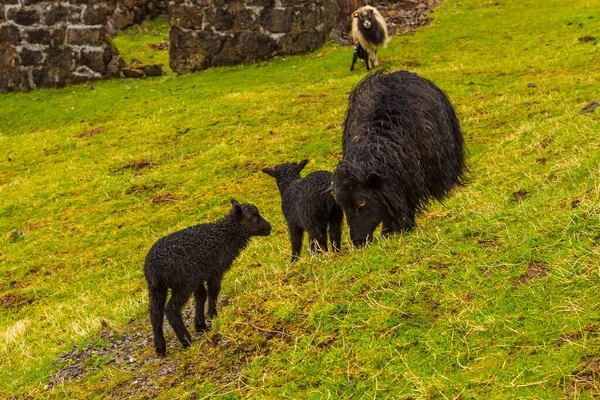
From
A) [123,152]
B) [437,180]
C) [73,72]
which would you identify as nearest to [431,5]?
[73,72]

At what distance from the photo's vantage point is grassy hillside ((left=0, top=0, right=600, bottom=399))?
512cm

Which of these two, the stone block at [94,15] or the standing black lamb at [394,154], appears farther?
the stone block at [94,15]

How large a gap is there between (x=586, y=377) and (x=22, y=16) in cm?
2976

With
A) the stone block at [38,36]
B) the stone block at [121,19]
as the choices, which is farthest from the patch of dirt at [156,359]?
the stone block at [121,19]

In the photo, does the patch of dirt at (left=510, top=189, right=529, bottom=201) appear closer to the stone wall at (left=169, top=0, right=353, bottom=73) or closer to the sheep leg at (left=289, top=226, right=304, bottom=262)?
the sheep leg at (left=289, top=226, right=304, bottom=262)

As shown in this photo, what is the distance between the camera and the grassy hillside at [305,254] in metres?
5.12

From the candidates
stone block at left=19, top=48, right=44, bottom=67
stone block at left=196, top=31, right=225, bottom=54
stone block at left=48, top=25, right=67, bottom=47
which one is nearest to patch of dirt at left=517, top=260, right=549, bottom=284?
stone block at left=196, top=31, right=225, bottom=54

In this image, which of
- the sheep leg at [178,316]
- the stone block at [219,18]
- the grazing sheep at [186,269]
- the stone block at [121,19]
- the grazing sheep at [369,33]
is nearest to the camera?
the sheep leg at [178,316]

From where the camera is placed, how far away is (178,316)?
7.00m

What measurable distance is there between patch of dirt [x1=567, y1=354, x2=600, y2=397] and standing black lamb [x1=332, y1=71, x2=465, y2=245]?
3.67 meters

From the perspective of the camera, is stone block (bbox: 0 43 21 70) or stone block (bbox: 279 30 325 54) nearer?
stone block (bbox: 279 30 325 54)

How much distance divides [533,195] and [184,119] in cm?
1499

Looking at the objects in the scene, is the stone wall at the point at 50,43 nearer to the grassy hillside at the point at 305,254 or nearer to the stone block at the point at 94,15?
the stone block at the point at 94,15

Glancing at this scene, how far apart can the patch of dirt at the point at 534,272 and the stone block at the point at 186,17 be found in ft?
81.1
